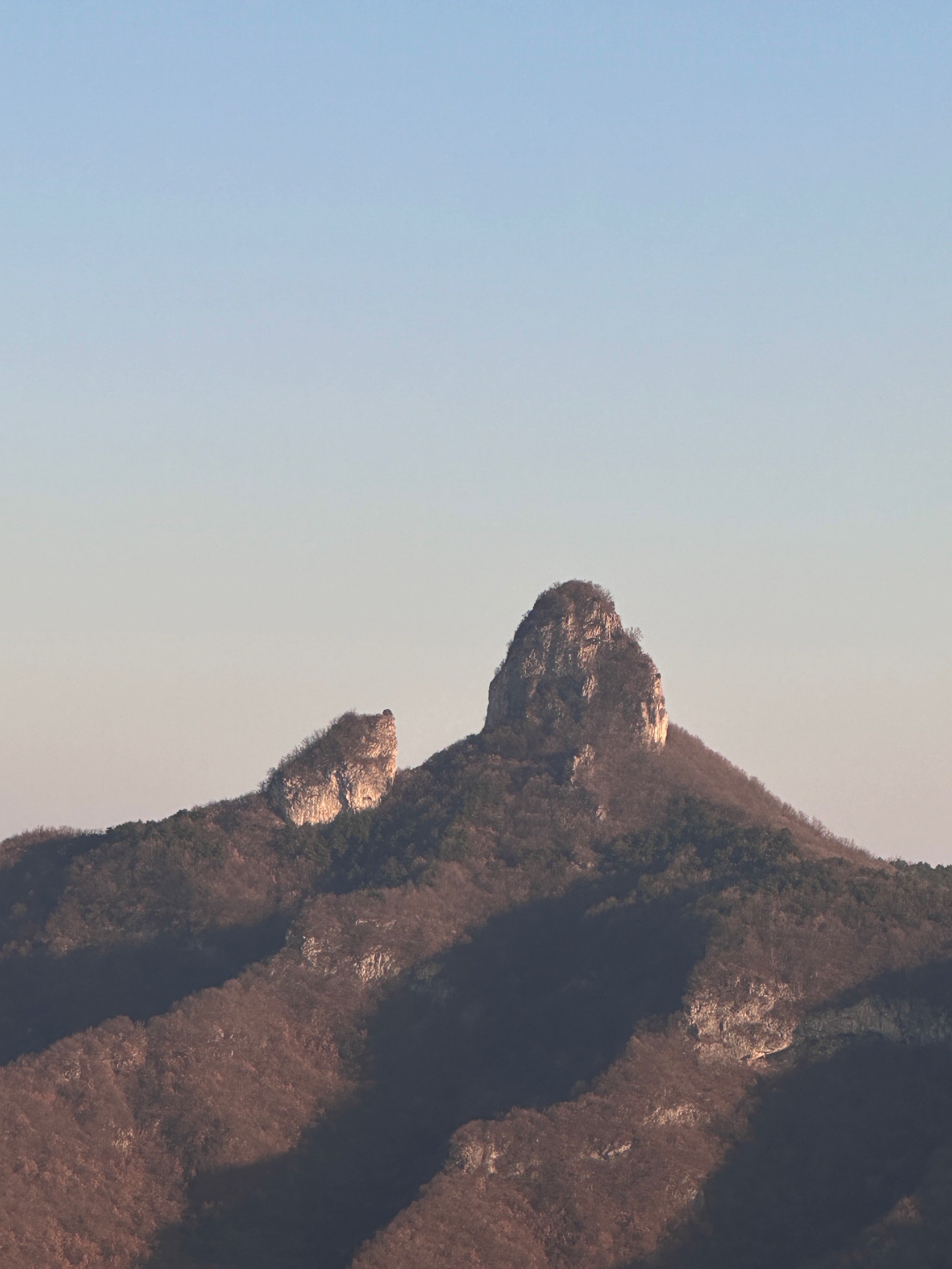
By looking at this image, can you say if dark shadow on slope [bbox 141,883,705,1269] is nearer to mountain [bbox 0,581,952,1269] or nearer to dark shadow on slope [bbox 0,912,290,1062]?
mountain [bbox 0,581,952,1269]

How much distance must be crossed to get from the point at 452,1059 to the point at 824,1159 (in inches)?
909

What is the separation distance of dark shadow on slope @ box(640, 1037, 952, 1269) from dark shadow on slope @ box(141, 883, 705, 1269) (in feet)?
32.1

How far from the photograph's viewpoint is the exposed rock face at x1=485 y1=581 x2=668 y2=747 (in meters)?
137

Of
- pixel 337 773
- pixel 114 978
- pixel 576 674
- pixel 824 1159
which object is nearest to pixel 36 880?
pixel 114 978

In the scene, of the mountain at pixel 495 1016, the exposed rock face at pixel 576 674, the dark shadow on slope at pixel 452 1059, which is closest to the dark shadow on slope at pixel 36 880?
the mountain at pixel 495 1016

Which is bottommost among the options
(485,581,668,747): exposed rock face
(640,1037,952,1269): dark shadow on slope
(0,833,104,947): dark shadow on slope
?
(640,1037,952,1269): dark shadow on slope

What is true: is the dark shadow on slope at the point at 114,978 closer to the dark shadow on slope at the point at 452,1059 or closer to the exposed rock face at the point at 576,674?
the dark shadow on slope at the point at 452,1059

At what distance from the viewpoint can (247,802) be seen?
133m

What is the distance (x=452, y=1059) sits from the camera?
106 m

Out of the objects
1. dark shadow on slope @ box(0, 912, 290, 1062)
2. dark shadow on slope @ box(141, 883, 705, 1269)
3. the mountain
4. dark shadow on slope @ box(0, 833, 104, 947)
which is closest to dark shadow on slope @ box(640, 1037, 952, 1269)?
the mountain

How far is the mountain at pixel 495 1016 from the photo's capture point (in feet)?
294

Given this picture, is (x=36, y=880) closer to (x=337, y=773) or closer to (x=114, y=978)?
(x=114, y=978)

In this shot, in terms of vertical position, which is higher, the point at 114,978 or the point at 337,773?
the point at 337,773

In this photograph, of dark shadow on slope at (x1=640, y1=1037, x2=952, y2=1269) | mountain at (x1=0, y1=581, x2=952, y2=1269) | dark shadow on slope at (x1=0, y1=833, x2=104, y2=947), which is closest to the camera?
dark shadow on slope at (x1=640, y1=1037, x2=952, y2=1269)
